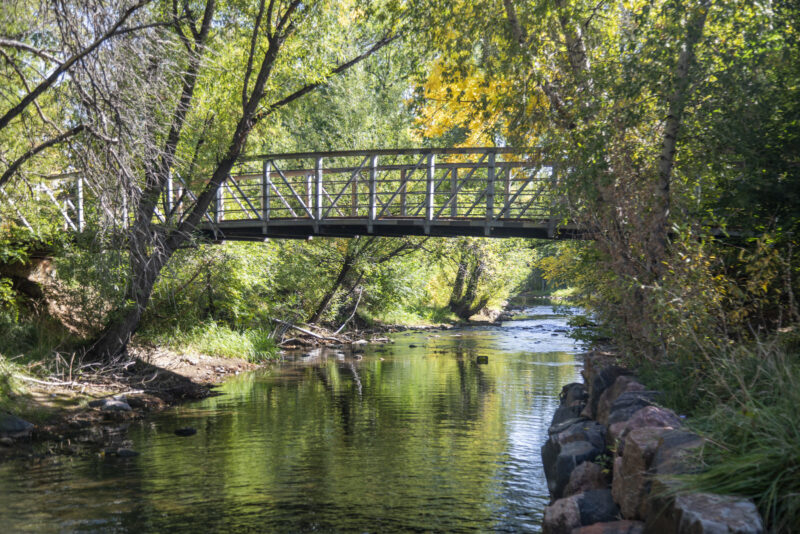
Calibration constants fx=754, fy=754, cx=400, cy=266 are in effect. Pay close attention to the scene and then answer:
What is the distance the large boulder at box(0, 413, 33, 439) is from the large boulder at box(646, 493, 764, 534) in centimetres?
912

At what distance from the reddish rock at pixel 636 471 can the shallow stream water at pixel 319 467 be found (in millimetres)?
1440

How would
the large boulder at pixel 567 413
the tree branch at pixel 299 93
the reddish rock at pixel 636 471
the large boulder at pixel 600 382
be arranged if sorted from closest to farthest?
the reddish rock at pixel 636 471, the large boulder at pixel 600 382, the large boulder at pixel 567 413, the tree branch at pixel 299 93

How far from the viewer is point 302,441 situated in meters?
10.2

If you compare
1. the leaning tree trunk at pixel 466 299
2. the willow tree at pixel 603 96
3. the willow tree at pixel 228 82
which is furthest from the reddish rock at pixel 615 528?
the leaning tree trunk at pixel 466 299

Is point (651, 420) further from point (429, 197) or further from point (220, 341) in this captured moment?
point (220, 341)

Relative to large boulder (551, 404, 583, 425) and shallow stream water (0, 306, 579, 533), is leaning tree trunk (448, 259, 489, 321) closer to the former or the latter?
shallow stream water (0, 306, 579, 533)

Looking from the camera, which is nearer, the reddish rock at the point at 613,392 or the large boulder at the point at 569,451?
the large boulder at the point at 569,451

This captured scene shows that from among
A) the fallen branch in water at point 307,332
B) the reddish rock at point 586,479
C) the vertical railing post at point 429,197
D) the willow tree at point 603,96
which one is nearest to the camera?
the reddish rock at point 586,479

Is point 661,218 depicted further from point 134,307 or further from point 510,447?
point 134,307

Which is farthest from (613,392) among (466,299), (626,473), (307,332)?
(466,299)

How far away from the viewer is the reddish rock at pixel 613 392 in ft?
25.8

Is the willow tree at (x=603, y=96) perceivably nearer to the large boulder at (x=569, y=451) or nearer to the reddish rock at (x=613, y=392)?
the reddish rock at (x=613, y=392)

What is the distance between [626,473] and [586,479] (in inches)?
46.5

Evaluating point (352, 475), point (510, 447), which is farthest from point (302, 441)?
point (510, 447)
